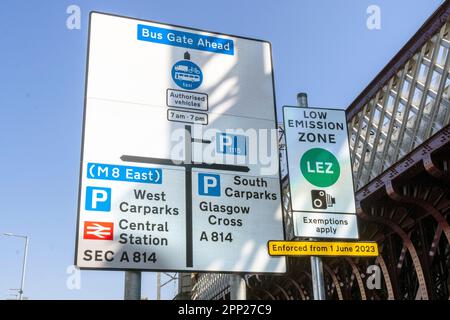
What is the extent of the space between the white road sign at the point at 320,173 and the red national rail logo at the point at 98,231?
6.60 ft

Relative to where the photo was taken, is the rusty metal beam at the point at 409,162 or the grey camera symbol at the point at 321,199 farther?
the rusty metal beam at the point at 409,162

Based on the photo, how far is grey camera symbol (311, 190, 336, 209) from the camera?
649 cm

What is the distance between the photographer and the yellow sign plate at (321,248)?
607 centimetres

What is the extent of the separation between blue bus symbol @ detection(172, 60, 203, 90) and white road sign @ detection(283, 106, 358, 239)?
113cm

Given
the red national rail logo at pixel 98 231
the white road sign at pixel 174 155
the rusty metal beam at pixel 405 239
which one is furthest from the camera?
the rusty metal beam at pixel 405 239

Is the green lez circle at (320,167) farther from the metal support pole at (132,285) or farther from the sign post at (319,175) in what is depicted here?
the metal support pole at (132,285)

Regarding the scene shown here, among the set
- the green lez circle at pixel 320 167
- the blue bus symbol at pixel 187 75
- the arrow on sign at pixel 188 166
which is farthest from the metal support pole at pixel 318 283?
the blue bus symbol at pixel 187 75

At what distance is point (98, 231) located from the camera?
223 inches

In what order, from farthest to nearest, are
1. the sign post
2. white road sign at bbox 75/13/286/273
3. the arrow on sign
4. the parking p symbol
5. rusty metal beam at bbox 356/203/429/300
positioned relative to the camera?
rusty metal beam at bbox 356/203/429/300
the sign post
the parking p symbol
the arrow on sign
white road sign at bbox 75/13/286/273

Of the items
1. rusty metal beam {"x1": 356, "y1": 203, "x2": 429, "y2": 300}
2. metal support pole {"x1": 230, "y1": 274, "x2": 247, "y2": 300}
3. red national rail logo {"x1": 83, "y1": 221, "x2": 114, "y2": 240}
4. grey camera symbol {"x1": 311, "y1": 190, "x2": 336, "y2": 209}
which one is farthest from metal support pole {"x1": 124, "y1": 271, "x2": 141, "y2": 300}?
rusty metal beam {"x1": 356, "y1": 203, "x2": 429, "y2": 300}

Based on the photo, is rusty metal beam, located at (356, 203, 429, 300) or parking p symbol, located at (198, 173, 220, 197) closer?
parking p symbol, located at (198, 173, 220, 197)

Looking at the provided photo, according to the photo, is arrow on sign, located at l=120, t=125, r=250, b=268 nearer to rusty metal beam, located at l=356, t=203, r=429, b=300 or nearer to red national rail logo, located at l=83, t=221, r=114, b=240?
red national rail logo, located at l=83, t=221, r=114, b=240

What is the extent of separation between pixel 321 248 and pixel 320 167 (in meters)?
1.00

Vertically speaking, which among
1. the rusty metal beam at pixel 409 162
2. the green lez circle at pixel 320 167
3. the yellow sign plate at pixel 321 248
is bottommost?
the yellow sign plate at pixel 321 248
